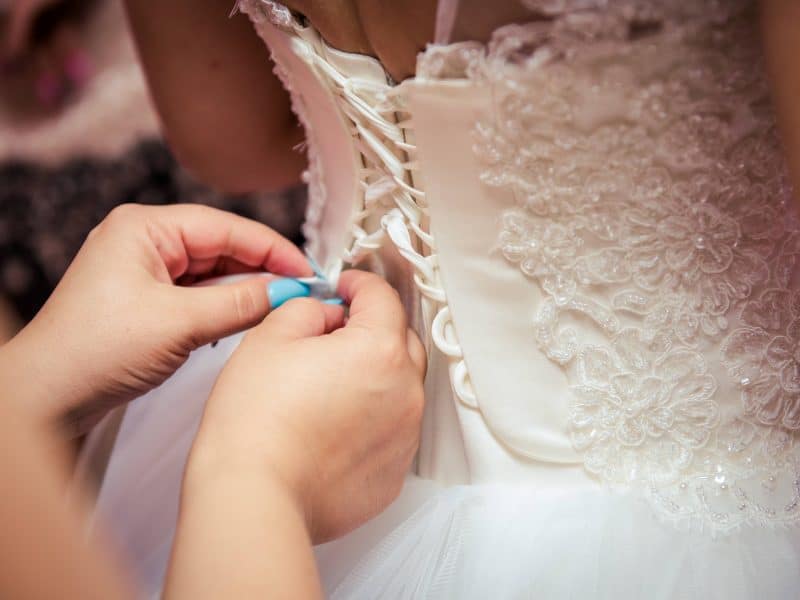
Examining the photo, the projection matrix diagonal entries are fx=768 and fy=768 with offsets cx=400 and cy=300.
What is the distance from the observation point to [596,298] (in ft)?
1.69

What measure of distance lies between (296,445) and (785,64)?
13.5 inches

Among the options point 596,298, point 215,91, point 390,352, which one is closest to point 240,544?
point 390,352

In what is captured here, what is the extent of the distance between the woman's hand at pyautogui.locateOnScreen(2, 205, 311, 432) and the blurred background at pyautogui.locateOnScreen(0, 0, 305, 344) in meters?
1.29

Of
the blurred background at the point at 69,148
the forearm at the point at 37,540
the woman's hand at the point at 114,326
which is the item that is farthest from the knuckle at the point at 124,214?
the blurred background at the point at 69,148

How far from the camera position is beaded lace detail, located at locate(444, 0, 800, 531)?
47 centimetres

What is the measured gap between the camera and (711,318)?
0.51m

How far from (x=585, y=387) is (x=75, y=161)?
72.4 inches

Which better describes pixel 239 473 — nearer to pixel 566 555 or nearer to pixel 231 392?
pixel 231 392

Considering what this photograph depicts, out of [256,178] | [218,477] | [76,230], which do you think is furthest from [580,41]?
[76,230]

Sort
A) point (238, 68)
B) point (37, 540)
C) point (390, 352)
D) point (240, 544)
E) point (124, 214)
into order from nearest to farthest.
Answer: point (37, 540), point (240, 544), point (390, 352), point (124, 214), point (238, 68)

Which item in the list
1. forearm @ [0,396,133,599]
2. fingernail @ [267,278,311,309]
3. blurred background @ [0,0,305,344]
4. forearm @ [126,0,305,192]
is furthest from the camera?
blurred background @ [0,0,305,344]

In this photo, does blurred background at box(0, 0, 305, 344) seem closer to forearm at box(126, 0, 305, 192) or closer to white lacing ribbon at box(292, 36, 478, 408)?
forearm at box(126, 0, 305, 192)

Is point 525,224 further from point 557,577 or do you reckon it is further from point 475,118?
point 557,577

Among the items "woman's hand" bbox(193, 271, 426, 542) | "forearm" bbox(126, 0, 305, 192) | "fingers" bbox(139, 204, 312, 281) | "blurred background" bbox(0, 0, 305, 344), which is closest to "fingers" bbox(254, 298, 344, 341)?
"woman's hand" bbox(193, 271, 426, 542)
